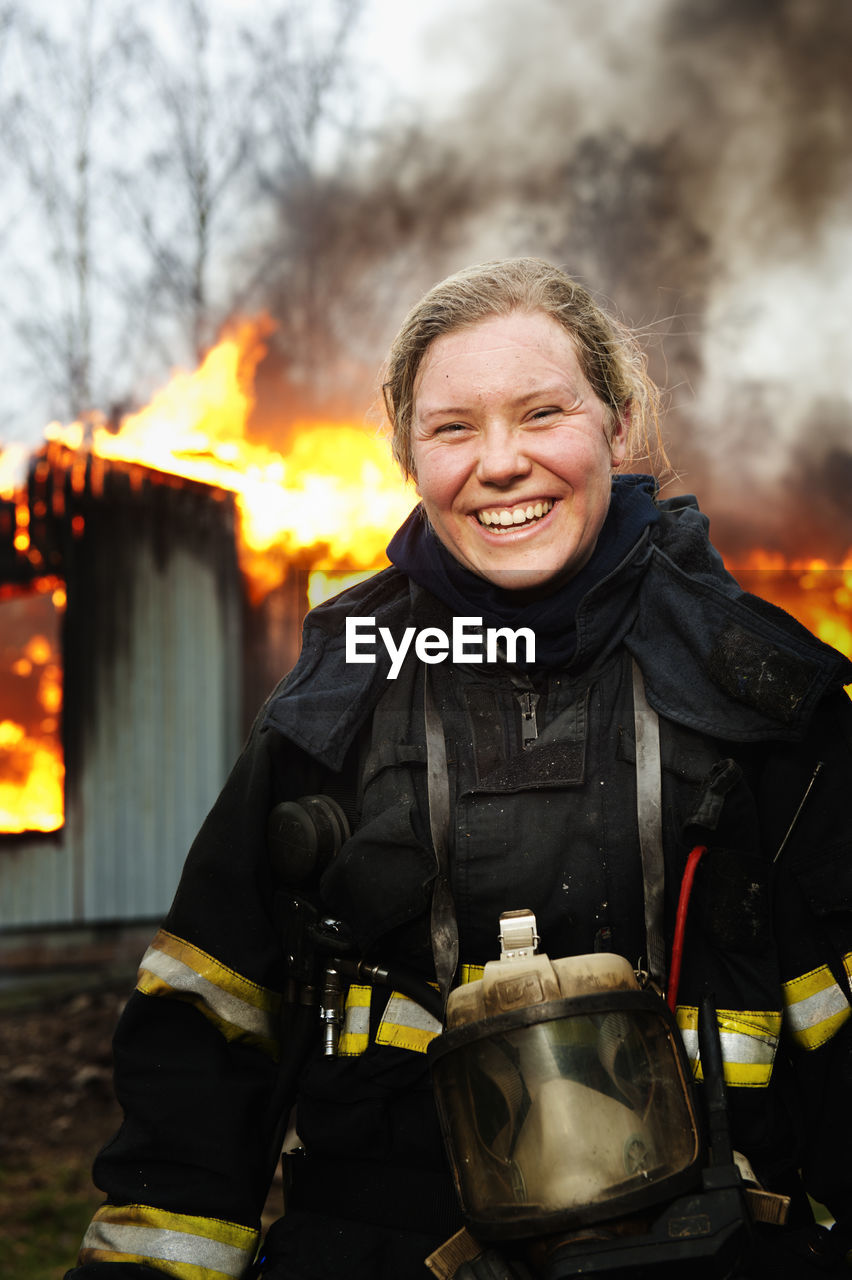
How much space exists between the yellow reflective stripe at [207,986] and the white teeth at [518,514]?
3.38 ft

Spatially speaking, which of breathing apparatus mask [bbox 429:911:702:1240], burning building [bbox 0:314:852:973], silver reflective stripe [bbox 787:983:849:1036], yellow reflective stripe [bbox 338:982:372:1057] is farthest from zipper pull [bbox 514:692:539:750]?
burning building [bbox 0:314:852:973]

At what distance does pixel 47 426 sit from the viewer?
960cm

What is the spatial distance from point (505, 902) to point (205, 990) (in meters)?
0.61

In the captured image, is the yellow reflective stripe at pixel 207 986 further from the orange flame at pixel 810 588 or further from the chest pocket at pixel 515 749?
the orange flame at pixel 810 588

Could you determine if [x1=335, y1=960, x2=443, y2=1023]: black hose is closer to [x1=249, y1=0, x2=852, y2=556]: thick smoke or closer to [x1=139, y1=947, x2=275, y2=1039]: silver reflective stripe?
[x1=139, y1=947, x2=275, y2=1039]: silver reflective stripe

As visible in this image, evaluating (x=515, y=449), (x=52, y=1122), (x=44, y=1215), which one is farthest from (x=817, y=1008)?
(x=52, y=1122)

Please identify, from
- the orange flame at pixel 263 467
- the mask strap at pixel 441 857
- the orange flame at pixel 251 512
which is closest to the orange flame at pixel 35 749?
the orange flame at pixel 251 512

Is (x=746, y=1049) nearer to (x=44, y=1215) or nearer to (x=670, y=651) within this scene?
(x=670, y=651)

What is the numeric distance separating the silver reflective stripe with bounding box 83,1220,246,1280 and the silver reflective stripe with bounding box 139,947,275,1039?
1.20ft

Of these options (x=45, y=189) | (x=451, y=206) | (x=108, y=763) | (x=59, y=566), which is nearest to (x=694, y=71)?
(x=451, y=206)


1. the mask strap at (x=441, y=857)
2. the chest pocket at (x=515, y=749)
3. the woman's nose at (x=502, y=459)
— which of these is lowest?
the mask strap at (x=441, y=857)

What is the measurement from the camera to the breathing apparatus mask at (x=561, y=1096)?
4.94ft

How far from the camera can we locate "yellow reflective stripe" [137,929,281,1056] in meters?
1.95

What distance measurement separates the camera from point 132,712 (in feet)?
26.9
